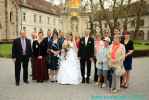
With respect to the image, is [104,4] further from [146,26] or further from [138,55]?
[146,26]

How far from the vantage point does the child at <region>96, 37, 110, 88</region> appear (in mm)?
14640

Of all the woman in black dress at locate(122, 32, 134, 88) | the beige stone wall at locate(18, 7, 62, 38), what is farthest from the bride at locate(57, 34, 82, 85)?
the beige stone wall at locate(18, 7, 62, 38)

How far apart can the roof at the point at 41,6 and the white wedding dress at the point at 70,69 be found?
193 feet

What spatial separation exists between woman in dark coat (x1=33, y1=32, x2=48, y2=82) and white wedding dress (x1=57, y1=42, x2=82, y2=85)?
2.14 ft

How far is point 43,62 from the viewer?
642 inches

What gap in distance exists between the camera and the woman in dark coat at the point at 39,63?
640 inches

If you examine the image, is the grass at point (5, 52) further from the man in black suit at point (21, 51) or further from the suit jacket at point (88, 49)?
the suit jacket at point (88, 49)

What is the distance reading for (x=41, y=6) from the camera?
295 feet

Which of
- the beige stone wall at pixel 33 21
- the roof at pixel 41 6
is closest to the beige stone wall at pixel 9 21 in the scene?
the beige stone wall at pixel 33 21

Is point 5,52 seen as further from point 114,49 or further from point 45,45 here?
point 114,49

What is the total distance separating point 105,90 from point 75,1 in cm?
3176

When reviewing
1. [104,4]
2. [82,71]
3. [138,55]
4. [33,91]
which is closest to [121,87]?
[82,71]

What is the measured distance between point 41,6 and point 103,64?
3015 inches

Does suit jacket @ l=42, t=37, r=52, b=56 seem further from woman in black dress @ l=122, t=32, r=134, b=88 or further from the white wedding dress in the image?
woman in black dress @ l=122, t=32, r=134, b=88
